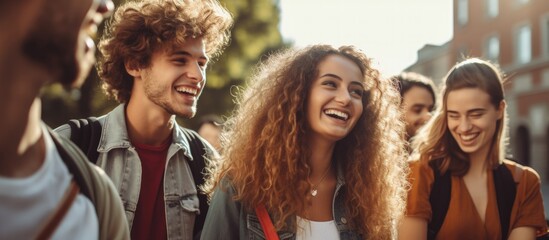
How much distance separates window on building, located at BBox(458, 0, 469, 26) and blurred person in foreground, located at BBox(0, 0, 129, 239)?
35.0 meters

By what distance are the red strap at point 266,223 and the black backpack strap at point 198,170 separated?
419mm

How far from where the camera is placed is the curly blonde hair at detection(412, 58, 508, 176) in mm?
3852

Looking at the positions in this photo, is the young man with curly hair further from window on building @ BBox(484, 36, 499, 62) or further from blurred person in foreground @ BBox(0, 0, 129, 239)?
window on building @ BBox(484, 36, 499, 62)

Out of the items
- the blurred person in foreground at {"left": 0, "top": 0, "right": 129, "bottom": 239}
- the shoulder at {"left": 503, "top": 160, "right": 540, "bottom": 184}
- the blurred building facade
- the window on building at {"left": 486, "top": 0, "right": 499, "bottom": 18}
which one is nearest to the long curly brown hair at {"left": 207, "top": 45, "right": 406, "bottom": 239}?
the shoulder at {"left": 503, "top": 160, "right": 540, "bottom": 184}

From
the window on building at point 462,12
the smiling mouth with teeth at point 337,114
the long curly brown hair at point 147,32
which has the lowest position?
the smiling mouth with teeth at point 337,114

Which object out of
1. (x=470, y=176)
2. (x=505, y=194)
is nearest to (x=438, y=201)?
(x=470, y=176)

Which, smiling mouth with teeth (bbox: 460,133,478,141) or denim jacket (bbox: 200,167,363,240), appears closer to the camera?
denim jacket (bbox: 200,167,363,240)

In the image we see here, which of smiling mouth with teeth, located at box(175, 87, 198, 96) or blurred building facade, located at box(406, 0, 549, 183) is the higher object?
blurred building facade, located at box(406, 0, 549, 183)

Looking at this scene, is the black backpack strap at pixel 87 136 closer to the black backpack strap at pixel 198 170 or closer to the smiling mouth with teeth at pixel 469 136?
the black backpack strap at pixel 198 170

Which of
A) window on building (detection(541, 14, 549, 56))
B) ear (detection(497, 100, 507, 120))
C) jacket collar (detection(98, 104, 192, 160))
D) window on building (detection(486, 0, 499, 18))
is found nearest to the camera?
jacket collar (detection(98, 104, 192, 160))

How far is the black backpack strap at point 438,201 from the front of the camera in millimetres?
3623

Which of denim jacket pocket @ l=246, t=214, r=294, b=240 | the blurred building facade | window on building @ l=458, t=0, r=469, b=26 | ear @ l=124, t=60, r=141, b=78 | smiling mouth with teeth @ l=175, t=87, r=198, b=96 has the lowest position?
denim jacket pocket @ l=246, t=214, r=294, b=240

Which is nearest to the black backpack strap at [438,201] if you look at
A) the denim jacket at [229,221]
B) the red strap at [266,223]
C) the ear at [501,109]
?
the ear at [501,109]

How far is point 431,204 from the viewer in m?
3.65
